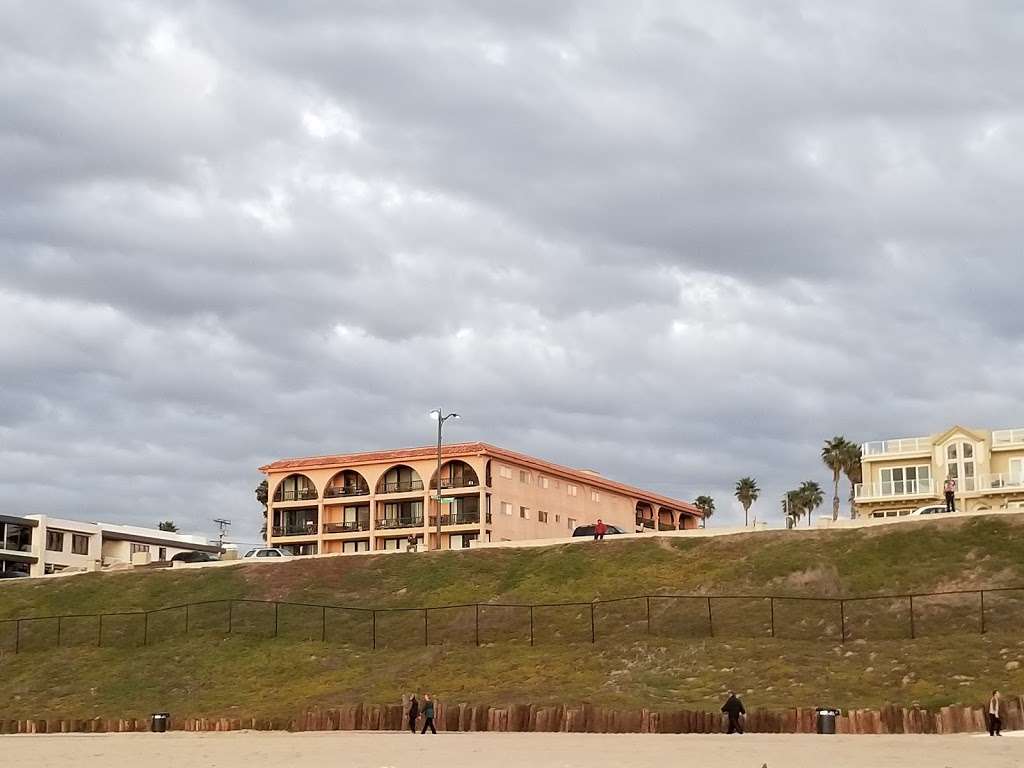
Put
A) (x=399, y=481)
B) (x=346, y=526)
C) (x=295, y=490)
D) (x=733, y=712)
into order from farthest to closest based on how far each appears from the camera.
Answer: (x=295, y=490) < (x=346, y=526) < (x=399, y=481) < (x=733, y=712)

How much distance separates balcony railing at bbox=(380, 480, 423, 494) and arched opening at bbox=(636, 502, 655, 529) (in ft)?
112

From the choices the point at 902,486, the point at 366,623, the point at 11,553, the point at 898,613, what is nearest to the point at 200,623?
the point at 366,623

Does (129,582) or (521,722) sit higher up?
(129,582)

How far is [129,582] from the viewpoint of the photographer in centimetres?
9275

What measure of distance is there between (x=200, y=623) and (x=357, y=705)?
2610cm

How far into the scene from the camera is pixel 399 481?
14225 centimetres

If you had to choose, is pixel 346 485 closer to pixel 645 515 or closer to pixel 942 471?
pixel 645 515

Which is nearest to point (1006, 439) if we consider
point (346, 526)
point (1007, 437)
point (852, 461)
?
point (1007, 437)

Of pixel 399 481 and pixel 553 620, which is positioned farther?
pixel 399 481

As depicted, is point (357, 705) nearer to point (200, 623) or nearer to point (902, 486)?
point (200, 623)

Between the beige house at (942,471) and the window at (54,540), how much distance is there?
96.1 m

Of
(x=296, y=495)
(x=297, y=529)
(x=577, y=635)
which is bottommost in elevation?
(x=577, y=635)

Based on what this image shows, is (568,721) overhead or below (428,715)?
below

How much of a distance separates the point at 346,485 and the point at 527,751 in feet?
345
